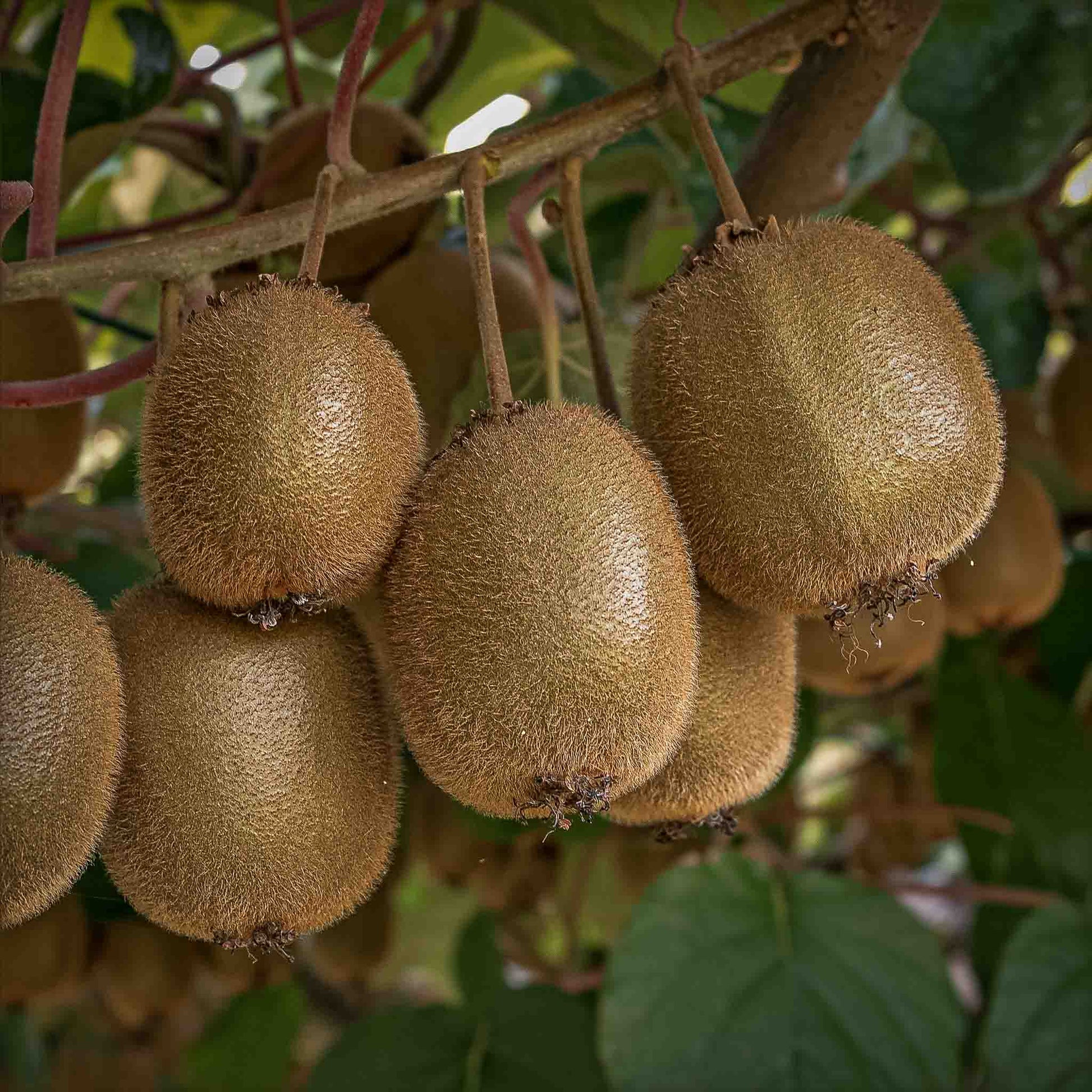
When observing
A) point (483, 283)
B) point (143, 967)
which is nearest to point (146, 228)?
point (483, 283)

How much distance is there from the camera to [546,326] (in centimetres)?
85

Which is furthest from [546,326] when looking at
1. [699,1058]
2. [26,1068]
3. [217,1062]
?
[26,1068]

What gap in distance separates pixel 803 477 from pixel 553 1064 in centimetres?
88

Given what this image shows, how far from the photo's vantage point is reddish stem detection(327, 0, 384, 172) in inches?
28.6

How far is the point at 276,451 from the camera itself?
0.61 meters

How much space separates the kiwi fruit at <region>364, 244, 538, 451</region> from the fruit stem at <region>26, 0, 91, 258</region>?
269mm

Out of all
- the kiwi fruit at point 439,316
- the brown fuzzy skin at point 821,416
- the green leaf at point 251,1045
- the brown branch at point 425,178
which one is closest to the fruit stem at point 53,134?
the brown branch at point 425,178

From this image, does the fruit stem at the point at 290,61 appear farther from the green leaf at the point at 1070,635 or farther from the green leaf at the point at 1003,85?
the green leaf at the point at 1070,635

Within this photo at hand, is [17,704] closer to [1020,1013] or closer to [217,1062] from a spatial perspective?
[1020,1013]

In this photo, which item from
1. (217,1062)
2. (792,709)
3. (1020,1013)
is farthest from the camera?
(217,1062)

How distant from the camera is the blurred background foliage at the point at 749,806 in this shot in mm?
1100

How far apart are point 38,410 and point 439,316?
314 millimetres

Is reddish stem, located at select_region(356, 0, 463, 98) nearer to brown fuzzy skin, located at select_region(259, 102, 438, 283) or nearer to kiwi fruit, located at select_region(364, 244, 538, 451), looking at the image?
brown fuzzy skin, located at select_region(259, 102, 438, 283)

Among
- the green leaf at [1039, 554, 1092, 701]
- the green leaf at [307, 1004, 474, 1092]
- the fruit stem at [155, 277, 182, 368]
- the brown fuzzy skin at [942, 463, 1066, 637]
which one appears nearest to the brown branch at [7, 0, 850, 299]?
the fruit stem at [155, 277, 182, 368]
